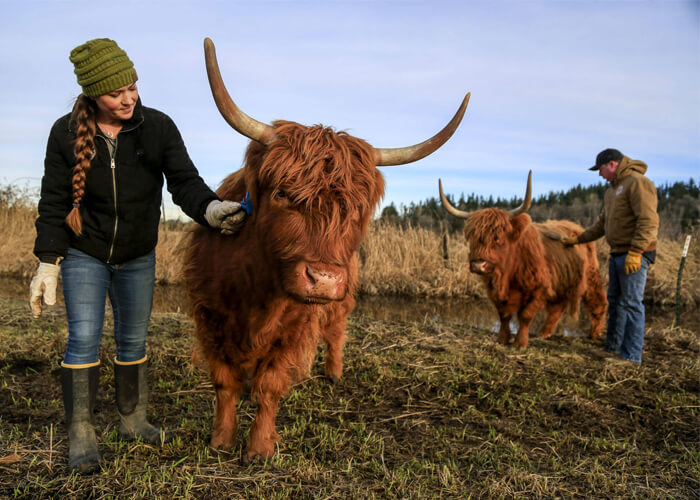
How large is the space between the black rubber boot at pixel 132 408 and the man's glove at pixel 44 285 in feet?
1.91

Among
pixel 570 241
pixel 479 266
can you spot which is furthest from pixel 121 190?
pixel 570 241

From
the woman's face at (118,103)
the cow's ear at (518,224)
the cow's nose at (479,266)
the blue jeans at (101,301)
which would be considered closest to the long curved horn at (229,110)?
the woman's face at (118,103)

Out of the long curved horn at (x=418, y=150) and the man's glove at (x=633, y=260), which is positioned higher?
the long curved horn at (x=418, y=150)

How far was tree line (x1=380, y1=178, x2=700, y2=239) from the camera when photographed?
13.7 metres

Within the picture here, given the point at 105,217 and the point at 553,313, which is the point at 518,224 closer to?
the point at 553,313

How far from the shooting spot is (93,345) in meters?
2.49

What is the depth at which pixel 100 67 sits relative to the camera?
2.23 meters

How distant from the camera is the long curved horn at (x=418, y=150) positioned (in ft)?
8.63

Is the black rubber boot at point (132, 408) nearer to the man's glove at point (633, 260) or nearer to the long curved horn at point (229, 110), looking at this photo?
the long curved horn at point (229, 110)

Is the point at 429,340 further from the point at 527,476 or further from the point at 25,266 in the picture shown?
the point at 25,266

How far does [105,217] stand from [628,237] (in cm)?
499

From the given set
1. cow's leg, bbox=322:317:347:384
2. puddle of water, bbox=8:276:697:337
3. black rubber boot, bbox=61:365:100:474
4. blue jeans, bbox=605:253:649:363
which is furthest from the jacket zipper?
puddle of water, bbox=8:276:697:337

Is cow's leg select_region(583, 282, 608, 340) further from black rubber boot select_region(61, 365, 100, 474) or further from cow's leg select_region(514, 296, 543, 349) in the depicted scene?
black rubber boot select_region(61, 365, 100, 474)

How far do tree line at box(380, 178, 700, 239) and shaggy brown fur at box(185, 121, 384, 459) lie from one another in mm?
9960
